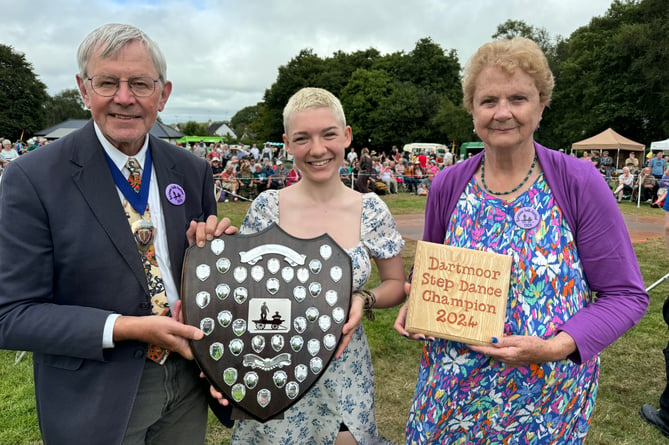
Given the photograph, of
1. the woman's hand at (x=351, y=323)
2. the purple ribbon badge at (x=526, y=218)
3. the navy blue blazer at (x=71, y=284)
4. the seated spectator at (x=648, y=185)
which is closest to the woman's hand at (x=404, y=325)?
the woman's hand at (x=351, y=323)

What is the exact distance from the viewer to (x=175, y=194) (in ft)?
6.07

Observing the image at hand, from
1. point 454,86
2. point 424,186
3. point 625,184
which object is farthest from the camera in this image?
point 454,86

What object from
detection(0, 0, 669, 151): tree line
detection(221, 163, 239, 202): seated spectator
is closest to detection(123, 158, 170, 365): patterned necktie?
detection(221, 163, 239, 202): seated spectator

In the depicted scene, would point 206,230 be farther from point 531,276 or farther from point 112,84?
point 531,276

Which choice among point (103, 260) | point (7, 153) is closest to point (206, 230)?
point (103, 260)

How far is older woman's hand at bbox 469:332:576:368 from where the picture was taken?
1.57m

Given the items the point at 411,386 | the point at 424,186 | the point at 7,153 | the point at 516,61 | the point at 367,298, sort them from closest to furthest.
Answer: the point at 516,61 → the point at 367,298 → the point at 411,386 → the point at 7,153 → the point at 424,186

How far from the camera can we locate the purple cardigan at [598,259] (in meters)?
1.66

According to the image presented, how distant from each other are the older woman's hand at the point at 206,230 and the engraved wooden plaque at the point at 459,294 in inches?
29.4

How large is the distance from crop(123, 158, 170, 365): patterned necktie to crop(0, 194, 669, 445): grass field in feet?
7.36

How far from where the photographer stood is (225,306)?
1630 millimetres

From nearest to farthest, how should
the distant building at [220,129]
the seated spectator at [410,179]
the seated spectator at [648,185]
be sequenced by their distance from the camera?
the seated spectator at [648,185]
the seated spectator at [410,179]
the distant building at [220,129]

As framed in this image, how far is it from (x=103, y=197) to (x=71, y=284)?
316 mm

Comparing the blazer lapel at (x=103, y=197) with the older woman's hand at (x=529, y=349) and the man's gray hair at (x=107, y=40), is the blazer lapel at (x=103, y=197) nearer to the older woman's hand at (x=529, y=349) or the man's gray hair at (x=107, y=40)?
the man's gray hair at (x=107, y=40)
